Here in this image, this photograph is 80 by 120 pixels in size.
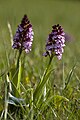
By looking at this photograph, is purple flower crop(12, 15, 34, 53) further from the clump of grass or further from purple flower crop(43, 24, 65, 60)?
purple flower crop(43, 24, 65, 60)

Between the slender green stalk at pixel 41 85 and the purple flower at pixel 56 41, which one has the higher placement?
the purple flower at pixel 56 41

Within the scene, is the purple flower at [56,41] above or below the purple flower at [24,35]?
below

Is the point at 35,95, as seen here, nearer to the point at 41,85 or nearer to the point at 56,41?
the point at 41,85

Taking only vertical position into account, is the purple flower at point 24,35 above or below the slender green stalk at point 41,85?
above

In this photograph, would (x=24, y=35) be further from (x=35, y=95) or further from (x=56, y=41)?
(x=35, y=95)

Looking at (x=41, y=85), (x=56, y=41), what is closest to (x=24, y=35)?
(x=56, y=41)

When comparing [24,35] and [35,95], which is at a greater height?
[24,35]

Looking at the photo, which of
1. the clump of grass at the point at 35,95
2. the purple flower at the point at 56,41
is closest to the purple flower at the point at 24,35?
the clump of grass at the point at 35,95

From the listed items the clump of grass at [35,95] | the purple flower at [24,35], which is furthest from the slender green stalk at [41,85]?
the purple flower at [24,35]

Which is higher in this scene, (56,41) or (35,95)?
(56,41)

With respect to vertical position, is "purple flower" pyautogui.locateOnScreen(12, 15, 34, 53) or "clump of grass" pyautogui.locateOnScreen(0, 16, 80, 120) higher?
"purple flower" pyautogui.locateOnScreen(12, 15, 34, 53)

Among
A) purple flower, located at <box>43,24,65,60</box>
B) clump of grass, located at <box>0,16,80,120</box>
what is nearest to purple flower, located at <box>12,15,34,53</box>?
clump of grass, located at <box>0,16,80,120</box>

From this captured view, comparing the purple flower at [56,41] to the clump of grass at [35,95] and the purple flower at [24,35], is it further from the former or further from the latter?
the purple flower at [24,35]
